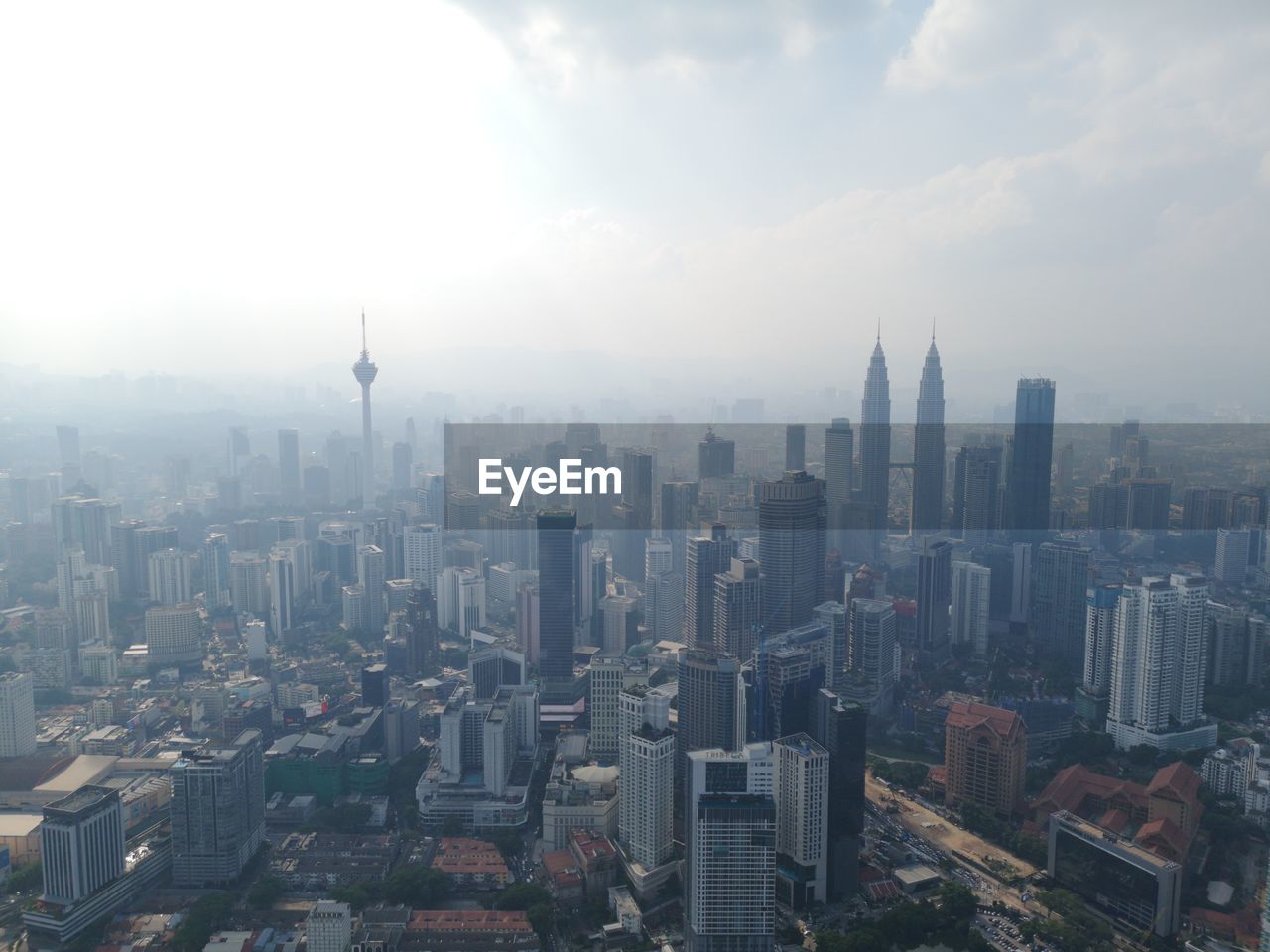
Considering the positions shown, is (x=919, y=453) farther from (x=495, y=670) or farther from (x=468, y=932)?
(x=468, y=932)

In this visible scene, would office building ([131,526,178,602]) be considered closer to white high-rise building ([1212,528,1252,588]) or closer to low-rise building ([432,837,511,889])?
low-rise building ([432,837,511,889])

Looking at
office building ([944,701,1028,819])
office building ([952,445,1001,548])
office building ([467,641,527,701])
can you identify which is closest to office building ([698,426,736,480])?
office building ([952,445,1001,548])

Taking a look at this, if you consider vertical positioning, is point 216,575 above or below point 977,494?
below

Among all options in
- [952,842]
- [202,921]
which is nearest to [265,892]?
[202,921]

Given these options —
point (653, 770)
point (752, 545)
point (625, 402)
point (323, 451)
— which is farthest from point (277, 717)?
point (323, 451)

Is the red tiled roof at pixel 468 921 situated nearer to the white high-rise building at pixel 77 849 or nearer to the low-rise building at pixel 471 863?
the low-rise building at pixel 471 863

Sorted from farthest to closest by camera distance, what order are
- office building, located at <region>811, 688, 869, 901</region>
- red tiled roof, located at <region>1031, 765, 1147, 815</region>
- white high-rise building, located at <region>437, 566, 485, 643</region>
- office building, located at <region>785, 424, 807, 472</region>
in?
office building, located at <region>785, 424, 807, 472</region>
white high-rise building, located at <region>437, 566, 485, 643</region>
red tiled roof, located at <region>1031, 765, 1147, 815</region>
office building, located at <region>811, 688, 869, 901</region>
